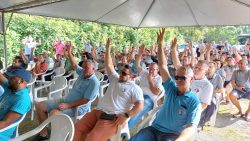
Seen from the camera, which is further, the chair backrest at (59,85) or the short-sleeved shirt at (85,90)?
the chair backrest at (59,85)

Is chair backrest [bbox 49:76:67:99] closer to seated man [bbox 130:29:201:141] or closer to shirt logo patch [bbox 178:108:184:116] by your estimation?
seated man [bbox 130:29:201:141]

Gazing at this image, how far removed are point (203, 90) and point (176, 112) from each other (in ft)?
3.55

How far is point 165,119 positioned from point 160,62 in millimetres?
701

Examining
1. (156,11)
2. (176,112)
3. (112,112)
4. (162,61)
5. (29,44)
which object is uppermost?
(156,11)

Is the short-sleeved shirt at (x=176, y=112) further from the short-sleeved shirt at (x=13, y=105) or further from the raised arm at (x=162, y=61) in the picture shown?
the short-sleeved shirt at (x=13, y=105)

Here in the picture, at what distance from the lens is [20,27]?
45.0 ft

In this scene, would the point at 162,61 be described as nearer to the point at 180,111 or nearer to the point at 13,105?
the point at 180,111

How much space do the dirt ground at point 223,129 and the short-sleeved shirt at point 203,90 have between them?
3.02 feet

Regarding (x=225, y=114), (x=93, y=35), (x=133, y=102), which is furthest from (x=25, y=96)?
(x=93, y=35)

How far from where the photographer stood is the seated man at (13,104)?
289 centimetres

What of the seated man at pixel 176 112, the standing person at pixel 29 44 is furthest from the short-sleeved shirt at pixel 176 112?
the standing person at pixel 29 44

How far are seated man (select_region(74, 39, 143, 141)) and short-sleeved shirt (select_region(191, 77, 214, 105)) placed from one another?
841mm

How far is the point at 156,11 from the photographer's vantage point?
7.25 metres

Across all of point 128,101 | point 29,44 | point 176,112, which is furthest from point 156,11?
point 29,44
